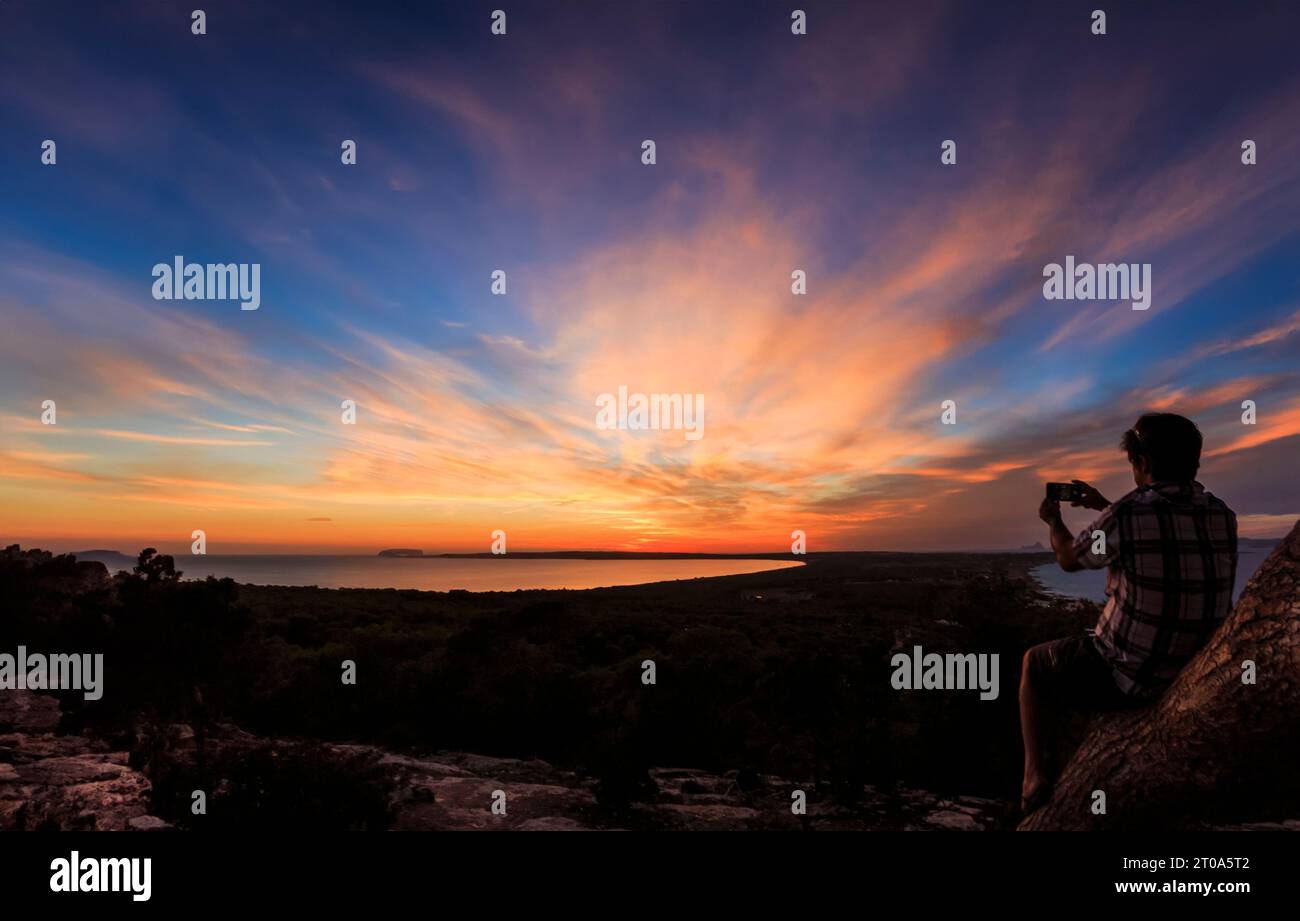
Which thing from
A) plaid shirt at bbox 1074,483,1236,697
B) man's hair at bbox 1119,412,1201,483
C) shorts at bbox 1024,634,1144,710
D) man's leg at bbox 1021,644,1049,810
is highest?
man's hair at bbox 1119,412,1201,483

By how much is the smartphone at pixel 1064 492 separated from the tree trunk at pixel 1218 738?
89cm

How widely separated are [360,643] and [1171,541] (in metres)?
20.1

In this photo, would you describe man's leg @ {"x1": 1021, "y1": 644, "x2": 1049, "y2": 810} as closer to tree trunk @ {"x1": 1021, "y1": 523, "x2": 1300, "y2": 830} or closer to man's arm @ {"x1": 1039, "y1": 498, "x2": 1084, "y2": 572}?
tree trunk @ {"x1": 1021, "y1": 523, "x2": 1300, "y2": 830}

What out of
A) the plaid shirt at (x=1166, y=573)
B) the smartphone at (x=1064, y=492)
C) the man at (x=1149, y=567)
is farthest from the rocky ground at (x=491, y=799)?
the smartphone at (x=1064, y=492)

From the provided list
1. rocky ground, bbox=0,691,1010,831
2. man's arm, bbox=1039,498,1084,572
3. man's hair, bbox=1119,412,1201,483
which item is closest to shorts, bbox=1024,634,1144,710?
man's arm, bbox=1039,498,1084,572

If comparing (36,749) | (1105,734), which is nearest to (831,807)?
(1105,734)

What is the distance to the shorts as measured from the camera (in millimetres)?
3348

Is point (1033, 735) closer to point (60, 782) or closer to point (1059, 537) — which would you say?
point (1059, 537)

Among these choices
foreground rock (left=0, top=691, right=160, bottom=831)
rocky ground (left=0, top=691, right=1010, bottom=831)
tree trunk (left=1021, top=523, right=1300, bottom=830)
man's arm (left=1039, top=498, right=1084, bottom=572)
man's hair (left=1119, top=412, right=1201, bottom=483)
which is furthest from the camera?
rocky ground (left=0, top=691, right=1010, bottom=831)

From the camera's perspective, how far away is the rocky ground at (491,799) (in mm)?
8227

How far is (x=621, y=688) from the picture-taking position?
47.5 feet

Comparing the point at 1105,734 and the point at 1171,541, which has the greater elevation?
the point at 1171,541

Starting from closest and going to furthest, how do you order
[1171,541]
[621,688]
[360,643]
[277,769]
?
[1171,541]
[277,769]
[621,688]
[360,643]
